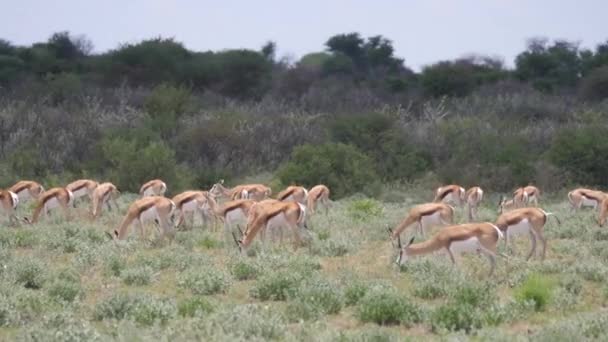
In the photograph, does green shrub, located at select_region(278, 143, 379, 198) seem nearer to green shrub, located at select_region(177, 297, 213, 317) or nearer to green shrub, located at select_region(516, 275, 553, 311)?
green shrub, located at select_region(516, 275, 553, 311)

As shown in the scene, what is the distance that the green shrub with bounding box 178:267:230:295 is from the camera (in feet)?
33.9

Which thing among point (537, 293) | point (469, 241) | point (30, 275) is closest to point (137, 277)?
point (30, 275)

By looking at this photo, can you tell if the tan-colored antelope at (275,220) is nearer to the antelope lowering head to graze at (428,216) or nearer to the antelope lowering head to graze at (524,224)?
the antelope lowering head to graze at (428,216)

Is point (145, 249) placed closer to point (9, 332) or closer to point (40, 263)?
point (40, 263)

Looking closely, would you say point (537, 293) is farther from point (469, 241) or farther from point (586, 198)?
point (586, 198)

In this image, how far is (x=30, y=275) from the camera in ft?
35.3

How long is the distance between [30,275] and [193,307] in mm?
2760

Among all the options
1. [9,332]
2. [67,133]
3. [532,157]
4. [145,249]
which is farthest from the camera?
[67,133]

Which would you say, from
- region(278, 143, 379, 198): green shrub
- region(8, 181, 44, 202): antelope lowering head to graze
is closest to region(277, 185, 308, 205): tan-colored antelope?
region(8, 181, 44, 202): antelope lowering head to graze

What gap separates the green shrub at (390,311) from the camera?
28.7ft

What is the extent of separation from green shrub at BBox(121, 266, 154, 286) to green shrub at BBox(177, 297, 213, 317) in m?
1.86

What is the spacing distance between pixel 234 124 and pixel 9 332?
25.2 meters

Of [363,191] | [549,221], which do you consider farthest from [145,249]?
[363,191]

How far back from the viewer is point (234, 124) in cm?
3334
